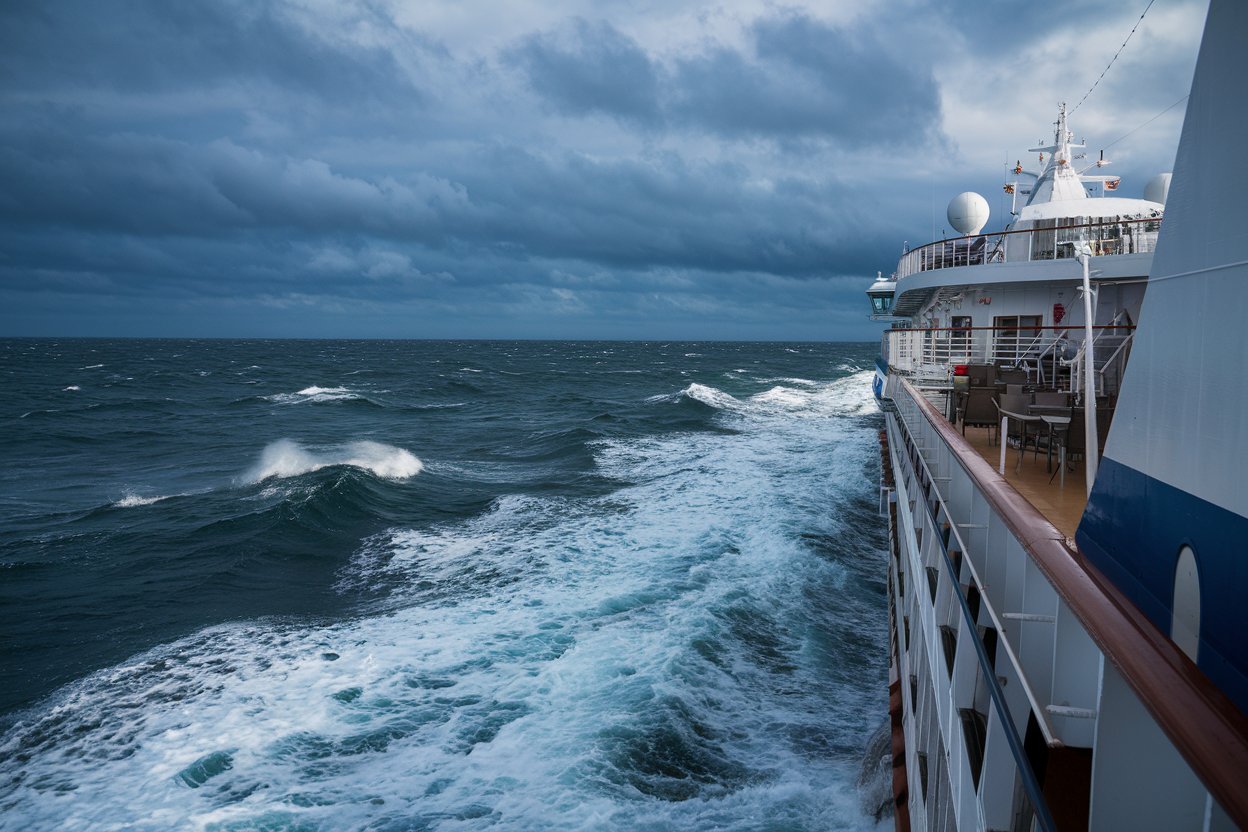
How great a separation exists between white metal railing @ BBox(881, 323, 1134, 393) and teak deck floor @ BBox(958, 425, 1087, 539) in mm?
5154

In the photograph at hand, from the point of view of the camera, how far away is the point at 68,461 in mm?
26422

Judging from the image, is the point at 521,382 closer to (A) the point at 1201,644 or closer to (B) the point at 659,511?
(B) the point at 659,511

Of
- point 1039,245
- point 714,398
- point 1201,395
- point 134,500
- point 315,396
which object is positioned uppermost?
point 1039,245

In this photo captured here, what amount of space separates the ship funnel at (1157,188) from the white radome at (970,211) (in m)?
4.34

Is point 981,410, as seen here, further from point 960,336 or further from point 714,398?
point 714,398

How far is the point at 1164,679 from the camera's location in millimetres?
1660

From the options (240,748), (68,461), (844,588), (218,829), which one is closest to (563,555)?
(844,588)

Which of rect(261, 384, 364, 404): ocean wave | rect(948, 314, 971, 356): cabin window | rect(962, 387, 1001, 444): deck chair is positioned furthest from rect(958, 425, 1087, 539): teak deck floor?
rect(261, 384, 364, 404): ocean wave

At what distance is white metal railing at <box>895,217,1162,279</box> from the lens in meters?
14.7

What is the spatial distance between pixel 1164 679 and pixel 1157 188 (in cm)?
2497

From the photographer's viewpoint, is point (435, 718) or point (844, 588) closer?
point (435, 718)

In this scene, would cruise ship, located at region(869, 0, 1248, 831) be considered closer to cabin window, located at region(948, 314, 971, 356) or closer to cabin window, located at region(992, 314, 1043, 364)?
cabin window, located at region(992, 314, 1043, 364)

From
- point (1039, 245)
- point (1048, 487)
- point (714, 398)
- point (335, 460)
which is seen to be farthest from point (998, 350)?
point (714, 398)

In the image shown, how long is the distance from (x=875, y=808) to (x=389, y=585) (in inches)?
346
